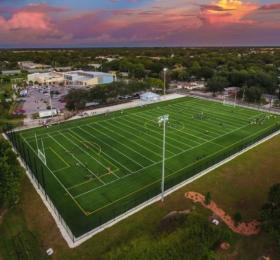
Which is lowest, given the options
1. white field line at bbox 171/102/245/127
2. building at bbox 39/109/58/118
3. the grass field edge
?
the grass field edge

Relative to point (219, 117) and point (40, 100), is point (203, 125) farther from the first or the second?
point (40, 100)

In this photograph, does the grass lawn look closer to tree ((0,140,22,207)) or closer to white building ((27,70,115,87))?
tree ((0,140,22,207))

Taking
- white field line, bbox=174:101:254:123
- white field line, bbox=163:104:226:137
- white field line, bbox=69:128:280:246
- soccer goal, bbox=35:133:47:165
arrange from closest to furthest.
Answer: white field line, bbox=69:128:280:246, soccer goal, bbox=35:133:47:165, white field line, bbox=163:104:226:137, white field line, bbox=174:101:254:123

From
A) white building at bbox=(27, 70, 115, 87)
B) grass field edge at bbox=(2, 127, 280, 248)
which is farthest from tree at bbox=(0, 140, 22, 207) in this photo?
white building at bbox=(27, 70, 115, 87)

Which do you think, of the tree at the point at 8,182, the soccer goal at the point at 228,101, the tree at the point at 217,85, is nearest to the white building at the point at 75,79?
the tree at the point at 217,85

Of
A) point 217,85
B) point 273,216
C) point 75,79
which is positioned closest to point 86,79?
point 75,79

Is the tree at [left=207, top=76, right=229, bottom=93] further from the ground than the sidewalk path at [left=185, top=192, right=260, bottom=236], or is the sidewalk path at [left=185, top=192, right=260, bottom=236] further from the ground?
the tree at [left=207, top=76, right=229, bottom=93]

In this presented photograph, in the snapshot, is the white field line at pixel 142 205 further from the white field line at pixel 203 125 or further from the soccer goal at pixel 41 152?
the soccer goal at pixel 41 152
